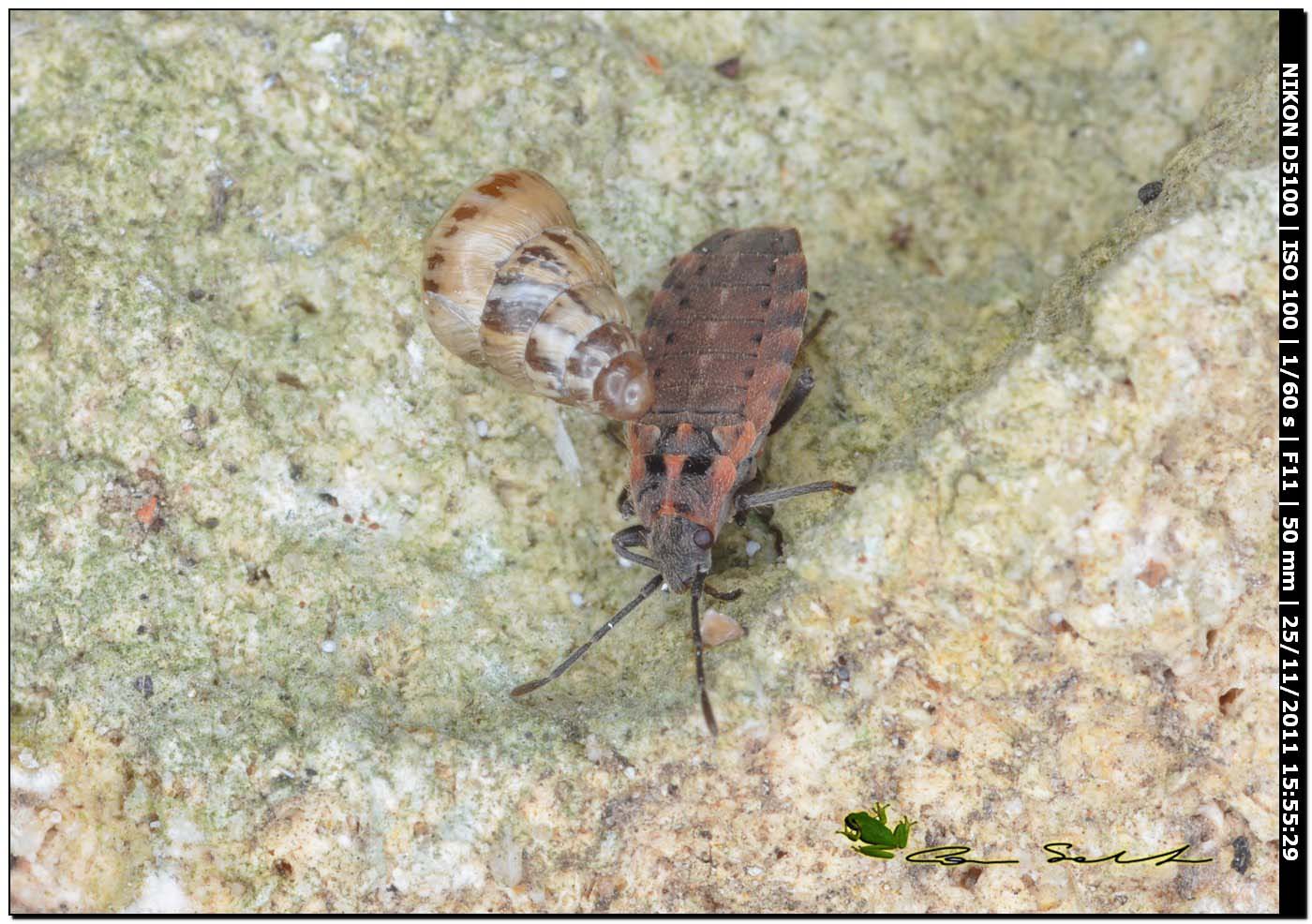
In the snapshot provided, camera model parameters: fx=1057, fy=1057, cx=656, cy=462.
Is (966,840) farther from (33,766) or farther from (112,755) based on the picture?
(33,766)

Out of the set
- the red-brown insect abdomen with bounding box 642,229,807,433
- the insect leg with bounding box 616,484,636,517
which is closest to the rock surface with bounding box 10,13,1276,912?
the insect leg with bounding box 616,484,636,517

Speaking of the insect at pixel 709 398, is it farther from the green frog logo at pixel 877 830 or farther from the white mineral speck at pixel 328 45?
the white mineral speck at pixel 328 45

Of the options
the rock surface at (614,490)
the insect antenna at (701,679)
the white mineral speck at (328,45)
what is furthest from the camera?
the white mineral speck at (328,45)

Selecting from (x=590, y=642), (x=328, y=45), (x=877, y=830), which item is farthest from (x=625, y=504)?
(x=328, y=45)

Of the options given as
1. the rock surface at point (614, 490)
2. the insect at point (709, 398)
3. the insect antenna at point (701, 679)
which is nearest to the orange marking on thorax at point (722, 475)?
the insect at point (709, 398)

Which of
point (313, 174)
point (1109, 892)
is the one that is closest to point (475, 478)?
point (313, 174)

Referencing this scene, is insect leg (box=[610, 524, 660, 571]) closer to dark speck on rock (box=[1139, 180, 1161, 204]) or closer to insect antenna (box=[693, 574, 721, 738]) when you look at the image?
insect antenna (box=[693, 574, 721, 738])

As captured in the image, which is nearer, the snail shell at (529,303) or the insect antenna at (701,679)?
the insect antenna at (701,679)
